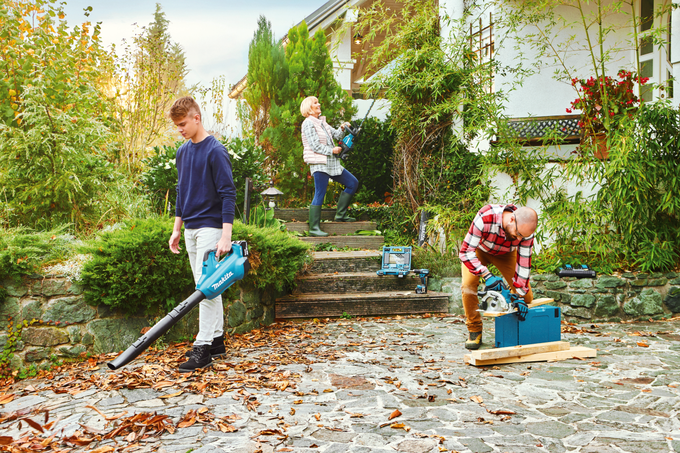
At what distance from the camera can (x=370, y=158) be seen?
31.7 ft

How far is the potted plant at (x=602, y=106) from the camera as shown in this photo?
563cm

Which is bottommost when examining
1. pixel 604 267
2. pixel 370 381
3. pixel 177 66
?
pixel 370 381

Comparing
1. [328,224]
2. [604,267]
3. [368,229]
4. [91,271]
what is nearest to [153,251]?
[91,271]

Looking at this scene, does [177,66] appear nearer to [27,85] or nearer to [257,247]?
[27,85]

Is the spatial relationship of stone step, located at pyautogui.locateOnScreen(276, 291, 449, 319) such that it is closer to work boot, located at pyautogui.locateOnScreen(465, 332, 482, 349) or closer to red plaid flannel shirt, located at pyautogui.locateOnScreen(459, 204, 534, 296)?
work boot, located at pyautogui.locateOnScreen(465, 332, 482, 349)

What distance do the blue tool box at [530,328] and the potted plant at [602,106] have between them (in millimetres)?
2457

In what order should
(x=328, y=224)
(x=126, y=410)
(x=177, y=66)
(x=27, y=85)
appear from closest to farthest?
(x=126, y=410) < (x=27, y=85) < (x=328, y=224) < (x=177, y=66)

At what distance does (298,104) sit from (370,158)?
5.81 ft

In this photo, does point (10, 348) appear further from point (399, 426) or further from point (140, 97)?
point (140, 97)

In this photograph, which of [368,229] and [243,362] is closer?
[243,362]

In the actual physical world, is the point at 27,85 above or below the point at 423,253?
above

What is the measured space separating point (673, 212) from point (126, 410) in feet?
19.3

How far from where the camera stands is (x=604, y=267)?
555 centimetres

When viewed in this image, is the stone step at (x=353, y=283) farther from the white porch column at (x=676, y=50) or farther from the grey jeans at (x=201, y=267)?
the white porch column at (x=676, y=50)
